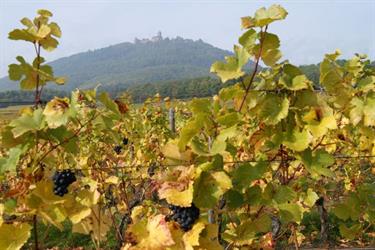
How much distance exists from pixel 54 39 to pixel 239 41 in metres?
0.62

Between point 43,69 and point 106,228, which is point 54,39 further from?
point 106,228

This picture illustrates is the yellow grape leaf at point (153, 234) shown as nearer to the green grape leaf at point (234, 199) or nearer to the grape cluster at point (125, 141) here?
the green grape leaf at point (234, 199)

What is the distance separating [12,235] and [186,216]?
0.55 meters

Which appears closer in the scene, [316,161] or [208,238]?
[208,238]

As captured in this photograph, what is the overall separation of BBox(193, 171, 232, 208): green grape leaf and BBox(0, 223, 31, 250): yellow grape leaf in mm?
536

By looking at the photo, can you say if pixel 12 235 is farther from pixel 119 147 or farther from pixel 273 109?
pixel 119 147

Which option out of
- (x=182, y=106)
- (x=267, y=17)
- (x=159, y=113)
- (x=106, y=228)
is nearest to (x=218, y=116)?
(x=267, y=17)

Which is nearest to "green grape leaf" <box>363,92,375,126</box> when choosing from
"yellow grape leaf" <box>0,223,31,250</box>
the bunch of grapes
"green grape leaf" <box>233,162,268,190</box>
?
"green grape leaf" <box>233,162,268,190</box>

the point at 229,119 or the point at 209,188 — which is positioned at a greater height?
the point at 229,119

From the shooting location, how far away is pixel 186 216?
145 centimetres

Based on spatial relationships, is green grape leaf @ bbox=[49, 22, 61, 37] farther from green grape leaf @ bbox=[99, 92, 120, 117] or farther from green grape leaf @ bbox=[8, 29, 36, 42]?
green grape leaf @ bbox=[99, 92, 120, 117]

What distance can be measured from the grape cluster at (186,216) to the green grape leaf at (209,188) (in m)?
0.04

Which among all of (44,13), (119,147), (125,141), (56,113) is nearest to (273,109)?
(56,113)

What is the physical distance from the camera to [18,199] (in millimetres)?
1486
